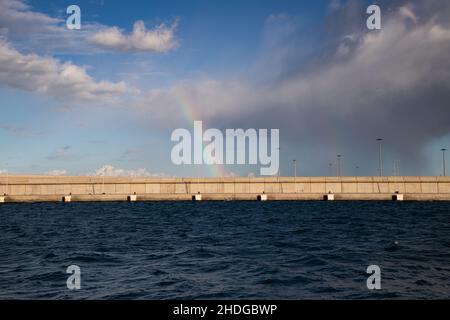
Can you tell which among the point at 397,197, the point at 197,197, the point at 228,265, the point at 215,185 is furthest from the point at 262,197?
the point at 228,265

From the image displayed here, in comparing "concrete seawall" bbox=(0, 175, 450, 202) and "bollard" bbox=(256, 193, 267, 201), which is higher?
"concrete seawall" bbox=(0, 175, 450, 202)

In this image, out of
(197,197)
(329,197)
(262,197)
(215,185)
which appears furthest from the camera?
(215,185)

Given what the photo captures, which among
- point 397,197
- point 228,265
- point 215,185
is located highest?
point 215,185

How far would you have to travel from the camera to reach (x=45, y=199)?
130250 millimetres

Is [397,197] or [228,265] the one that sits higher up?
[228,265]

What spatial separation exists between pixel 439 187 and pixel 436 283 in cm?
13548

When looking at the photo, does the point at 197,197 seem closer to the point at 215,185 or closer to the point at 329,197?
the point at 215,185

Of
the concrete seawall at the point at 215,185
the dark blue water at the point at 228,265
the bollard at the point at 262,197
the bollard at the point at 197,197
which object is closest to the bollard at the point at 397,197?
the concrete seawall at the point at 215,185

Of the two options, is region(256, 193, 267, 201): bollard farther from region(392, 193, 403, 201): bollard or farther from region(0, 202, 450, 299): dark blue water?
region(0, 202, 450, 299): dark blue water

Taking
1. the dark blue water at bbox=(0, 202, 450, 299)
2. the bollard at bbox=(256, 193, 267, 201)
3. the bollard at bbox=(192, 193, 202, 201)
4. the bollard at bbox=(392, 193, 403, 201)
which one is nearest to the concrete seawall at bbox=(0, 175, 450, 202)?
the bollard at bbox=(256, 193, 267, 201)

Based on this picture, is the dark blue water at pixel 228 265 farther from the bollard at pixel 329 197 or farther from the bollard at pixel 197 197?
the bollard at pixel 197 197

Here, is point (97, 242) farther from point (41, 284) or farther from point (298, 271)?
point (298, 271)
